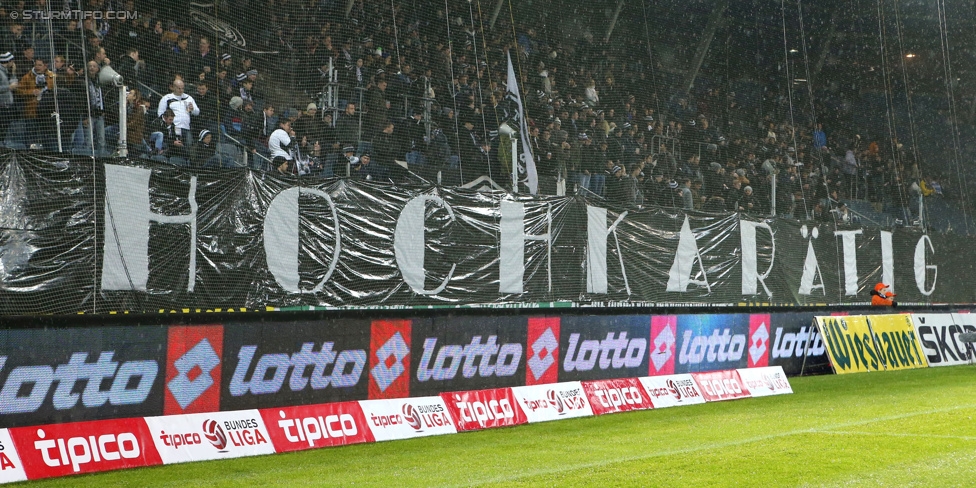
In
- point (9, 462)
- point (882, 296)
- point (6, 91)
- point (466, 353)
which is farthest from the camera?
point (882, 296)

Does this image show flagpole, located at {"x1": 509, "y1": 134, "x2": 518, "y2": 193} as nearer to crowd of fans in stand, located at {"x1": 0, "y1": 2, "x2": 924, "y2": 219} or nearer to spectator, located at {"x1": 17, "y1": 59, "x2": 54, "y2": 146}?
crowd of fans in stand, located at {"x1": 0, "y1": 2, "x2": 924, "y2": 219}

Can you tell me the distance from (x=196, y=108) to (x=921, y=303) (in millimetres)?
15148

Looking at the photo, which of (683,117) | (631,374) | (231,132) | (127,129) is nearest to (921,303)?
(683,117)

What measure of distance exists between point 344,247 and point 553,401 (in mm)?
3043

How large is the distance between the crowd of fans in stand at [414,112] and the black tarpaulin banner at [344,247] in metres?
0.59

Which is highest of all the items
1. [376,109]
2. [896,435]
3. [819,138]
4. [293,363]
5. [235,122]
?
[819,138]

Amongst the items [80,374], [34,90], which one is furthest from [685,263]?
[34,90]

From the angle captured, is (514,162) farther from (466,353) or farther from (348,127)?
(466,353)

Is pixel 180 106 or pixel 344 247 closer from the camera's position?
pixel 180 106

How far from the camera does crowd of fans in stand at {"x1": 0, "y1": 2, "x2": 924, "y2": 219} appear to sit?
985 centimetres

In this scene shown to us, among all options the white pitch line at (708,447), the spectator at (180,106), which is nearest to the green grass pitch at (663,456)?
the white pitch line at (708,447)

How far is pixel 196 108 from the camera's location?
35.4 ft

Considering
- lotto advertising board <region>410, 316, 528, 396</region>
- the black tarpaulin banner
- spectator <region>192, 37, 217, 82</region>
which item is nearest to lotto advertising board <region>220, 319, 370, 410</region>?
the black tarpaulin banner

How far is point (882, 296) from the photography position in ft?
62.7
